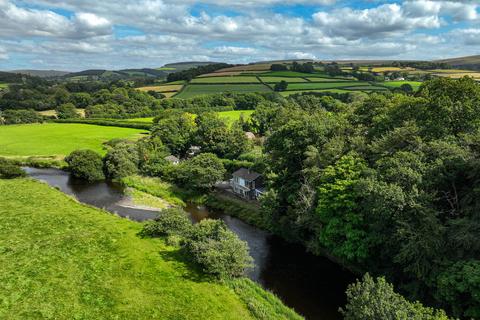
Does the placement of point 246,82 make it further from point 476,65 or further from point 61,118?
point 476,65

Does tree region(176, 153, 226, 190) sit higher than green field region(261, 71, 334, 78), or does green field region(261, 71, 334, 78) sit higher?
green field region(261, 71, 334, 78)

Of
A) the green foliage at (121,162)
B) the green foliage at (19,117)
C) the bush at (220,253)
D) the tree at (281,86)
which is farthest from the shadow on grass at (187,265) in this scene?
the green foliage at (19,117)

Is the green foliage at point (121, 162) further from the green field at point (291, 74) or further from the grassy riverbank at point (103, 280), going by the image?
the green field at point (291, 74)

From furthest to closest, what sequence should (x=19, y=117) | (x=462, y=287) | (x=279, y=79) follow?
(x=279, y=79) → (x=19, y=117) → (x=462, y=287)

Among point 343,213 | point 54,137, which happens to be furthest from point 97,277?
point 54,137

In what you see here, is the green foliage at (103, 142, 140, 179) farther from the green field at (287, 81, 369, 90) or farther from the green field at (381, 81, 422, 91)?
the green field at (381, 81, 422, 91)

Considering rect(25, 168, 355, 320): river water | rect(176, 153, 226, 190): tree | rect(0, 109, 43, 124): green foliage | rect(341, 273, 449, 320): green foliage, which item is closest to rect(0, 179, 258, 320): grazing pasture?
rect(25, 168, 355, 320): river water

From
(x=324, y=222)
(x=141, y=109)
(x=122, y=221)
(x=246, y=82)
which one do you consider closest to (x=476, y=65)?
(x=246, y=82)

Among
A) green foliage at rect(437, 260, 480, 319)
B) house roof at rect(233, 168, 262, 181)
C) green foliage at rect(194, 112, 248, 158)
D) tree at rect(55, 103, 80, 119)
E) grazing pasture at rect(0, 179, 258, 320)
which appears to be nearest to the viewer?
green foliage at rect(437, 260, 480, 319)

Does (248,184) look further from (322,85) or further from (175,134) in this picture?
(322,85)
